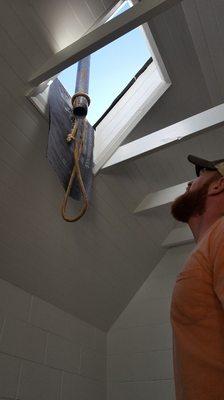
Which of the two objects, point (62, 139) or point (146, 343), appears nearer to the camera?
point (62, 139)

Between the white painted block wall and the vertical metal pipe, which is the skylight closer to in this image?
the vertical metal pipe

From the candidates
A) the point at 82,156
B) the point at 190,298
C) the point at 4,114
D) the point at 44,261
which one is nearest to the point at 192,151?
the point at 82,156

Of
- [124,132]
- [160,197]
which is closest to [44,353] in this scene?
[160,197]

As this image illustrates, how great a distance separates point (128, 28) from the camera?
158cm

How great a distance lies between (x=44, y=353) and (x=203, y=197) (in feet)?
6.10

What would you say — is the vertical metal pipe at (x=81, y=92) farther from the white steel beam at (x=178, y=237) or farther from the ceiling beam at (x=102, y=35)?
the white steel beam at (x=178, y=237)

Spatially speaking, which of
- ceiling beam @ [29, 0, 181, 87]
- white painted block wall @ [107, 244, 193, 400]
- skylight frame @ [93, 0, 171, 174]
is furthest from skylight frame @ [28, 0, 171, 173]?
white painted block wall @ [107, 244, 193, 400]

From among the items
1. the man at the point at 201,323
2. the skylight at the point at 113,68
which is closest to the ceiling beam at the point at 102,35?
the skylight at the point at 113,68

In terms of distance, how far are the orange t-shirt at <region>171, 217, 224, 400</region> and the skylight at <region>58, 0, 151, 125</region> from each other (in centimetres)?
177

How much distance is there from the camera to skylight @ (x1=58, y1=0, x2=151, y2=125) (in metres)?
2.44

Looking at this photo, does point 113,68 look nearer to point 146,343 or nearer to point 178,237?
point 178,237

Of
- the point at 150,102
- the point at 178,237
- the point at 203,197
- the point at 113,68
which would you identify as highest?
the point at 113,68

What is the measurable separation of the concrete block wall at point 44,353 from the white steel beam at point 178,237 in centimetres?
107

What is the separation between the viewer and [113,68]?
99.7 inches
